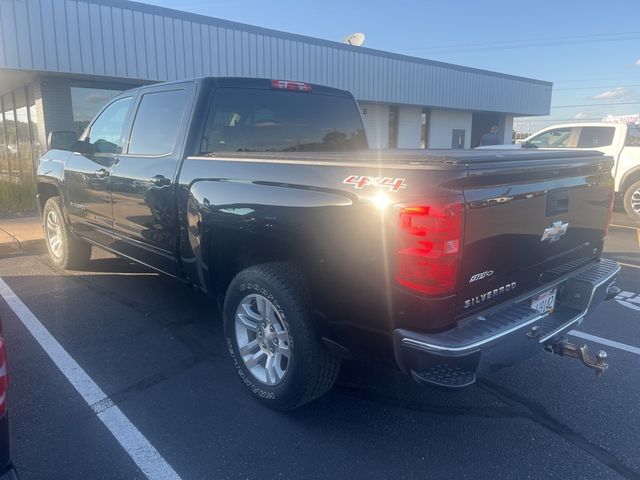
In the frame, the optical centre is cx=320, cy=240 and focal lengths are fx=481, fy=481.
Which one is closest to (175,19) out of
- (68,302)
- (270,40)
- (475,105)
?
(270,40)

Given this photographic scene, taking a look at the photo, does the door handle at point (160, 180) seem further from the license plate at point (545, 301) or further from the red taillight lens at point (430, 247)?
the license plate at point (545, 301)

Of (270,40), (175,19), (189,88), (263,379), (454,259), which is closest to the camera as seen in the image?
(454,259)

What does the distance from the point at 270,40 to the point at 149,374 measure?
13.3 m

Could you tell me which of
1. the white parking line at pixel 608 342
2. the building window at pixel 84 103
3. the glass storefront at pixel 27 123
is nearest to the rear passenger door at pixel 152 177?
the white parking line at pixel 608 342

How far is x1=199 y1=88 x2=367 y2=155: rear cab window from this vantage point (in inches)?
148

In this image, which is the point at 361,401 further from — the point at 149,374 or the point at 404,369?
the point at 149,374

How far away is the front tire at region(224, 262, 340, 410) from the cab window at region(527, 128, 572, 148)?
9.47 metres

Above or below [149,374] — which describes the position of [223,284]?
above

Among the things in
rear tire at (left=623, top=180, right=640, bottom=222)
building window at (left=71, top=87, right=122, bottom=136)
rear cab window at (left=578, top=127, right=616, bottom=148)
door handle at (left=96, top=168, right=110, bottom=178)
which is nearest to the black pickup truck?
door handle at (left=96, top=168, right=110, bottom=178)

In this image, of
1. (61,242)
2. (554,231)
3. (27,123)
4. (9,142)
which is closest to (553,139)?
(554,231)

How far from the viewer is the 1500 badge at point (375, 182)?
223 centimetres

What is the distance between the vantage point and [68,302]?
4.88 m

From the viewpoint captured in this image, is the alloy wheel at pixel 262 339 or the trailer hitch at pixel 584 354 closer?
the trailer hitch at pixel 584 354

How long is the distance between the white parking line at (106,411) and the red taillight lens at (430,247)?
1.59 metres
